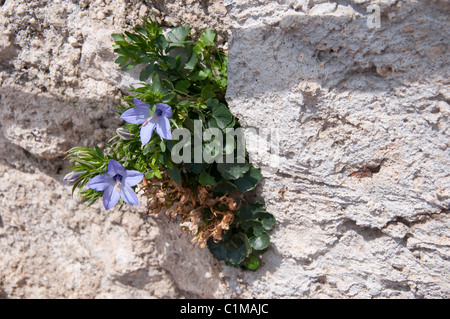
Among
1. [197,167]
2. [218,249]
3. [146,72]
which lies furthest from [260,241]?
[146,72]

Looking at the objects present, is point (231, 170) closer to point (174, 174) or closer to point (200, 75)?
point (174, 174)

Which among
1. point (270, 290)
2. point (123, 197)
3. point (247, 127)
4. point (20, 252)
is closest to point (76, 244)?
point (20, 252)

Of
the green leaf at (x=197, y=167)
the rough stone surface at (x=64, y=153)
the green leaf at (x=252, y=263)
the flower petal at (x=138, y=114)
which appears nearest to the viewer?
the flower petal at (x=138, y=114)

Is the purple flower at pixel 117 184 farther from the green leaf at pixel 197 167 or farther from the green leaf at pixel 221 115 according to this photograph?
the green leaf at pixel 221 115

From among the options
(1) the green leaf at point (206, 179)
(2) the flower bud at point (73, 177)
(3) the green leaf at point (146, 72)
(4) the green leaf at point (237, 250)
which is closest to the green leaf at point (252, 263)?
(4) the green leaf at point (237, 250)

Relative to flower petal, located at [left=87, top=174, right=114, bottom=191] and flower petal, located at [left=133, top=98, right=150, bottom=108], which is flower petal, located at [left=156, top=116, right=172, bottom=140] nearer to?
flower petal, located at [left=133, top=98, right=150, bottom=108]

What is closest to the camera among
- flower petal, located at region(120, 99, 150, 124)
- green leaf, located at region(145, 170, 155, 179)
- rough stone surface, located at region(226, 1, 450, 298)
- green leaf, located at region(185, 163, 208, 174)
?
rough stone surface, located at region(226, 1, 450, 298)

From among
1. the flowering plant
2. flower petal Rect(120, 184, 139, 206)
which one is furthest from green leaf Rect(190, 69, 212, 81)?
flower petal Rect(120, 184, 139, 206)

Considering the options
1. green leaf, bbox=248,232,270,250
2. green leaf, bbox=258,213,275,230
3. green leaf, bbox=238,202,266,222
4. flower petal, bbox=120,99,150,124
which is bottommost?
green leaf, bbox=248,232,270,250
